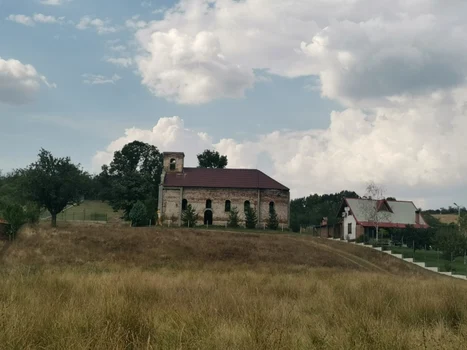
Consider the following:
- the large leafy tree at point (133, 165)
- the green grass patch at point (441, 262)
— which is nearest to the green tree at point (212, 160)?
the large leafy tree at point (133, 165)

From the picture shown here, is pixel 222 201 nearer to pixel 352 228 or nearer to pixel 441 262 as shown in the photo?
pixel 352 228

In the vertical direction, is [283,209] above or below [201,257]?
above

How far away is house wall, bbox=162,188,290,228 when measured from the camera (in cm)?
5575

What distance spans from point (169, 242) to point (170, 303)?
26.0 m

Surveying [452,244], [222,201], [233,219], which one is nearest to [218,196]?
[222,201]

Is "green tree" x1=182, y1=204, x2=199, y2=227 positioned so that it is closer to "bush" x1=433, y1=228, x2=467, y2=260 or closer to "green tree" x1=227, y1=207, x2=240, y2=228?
"green tree" x1=227, y1=207, x2=240, y2=228

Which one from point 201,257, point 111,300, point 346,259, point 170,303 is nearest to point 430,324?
point 170,303

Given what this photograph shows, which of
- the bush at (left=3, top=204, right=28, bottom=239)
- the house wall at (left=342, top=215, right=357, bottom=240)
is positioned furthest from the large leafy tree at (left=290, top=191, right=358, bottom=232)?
the bush at (left=3, top=204, right=28, bottom=239)

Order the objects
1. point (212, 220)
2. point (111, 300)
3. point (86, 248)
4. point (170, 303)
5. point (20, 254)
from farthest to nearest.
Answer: point (212, 220), point (86, 248), point (20, 254), point (170, 303), point (111, 300)

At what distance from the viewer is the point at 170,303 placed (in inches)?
311

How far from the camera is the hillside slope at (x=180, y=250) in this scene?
27984mm

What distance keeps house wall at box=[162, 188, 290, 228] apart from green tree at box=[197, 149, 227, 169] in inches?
1164

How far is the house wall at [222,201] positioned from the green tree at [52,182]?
12698 mm

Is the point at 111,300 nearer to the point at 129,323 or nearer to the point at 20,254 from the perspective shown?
the point at 129,323
